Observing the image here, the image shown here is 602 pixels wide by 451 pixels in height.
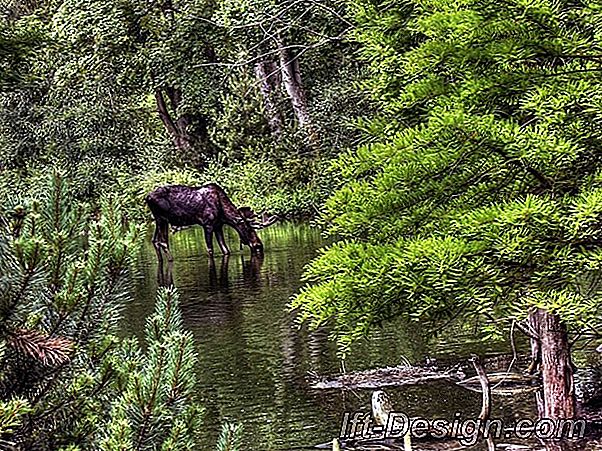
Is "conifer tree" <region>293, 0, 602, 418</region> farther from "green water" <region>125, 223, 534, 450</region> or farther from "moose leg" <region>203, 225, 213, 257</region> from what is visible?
"moose leg" <region>203, 225, 213, 257</region>

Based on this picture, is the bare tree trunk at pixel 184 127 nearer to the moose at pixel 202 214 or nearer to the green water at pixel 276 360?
the moose at pixel 202 214

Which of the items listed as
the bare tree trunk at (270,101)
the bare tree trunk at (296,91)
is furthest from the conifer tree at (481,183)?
the bare tree trunk at (270,101)

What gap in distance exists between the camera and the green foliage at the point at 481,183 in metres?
4.05

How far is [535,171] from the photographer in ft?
13.8

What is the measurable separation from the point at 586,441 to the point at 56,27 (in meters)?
23.4

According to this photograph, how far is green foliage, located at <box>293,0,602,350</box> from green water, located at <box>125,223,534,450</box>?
1.75 metres

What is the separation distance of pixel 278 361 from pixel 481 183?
506 cm

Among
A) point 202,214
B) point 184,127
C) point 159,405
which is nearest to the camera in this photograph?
point 159,405

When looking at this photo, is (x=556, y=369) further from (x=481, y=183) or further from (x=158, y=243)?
(x=158, y=243)

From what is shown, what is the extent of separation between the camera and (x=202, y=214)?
19.8 m

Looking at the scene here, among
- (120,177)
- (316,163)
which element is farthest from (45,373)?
(120,177)

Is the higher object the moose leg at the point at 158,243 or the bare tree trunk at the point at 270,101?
the bare tree trunk at the point at 270,101

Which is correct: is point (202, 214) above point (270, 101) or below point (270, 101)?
below

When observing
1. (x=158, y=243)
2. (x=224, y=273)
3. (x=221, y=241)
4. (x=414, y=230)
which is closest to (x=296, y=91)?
(x=221, y=241)
